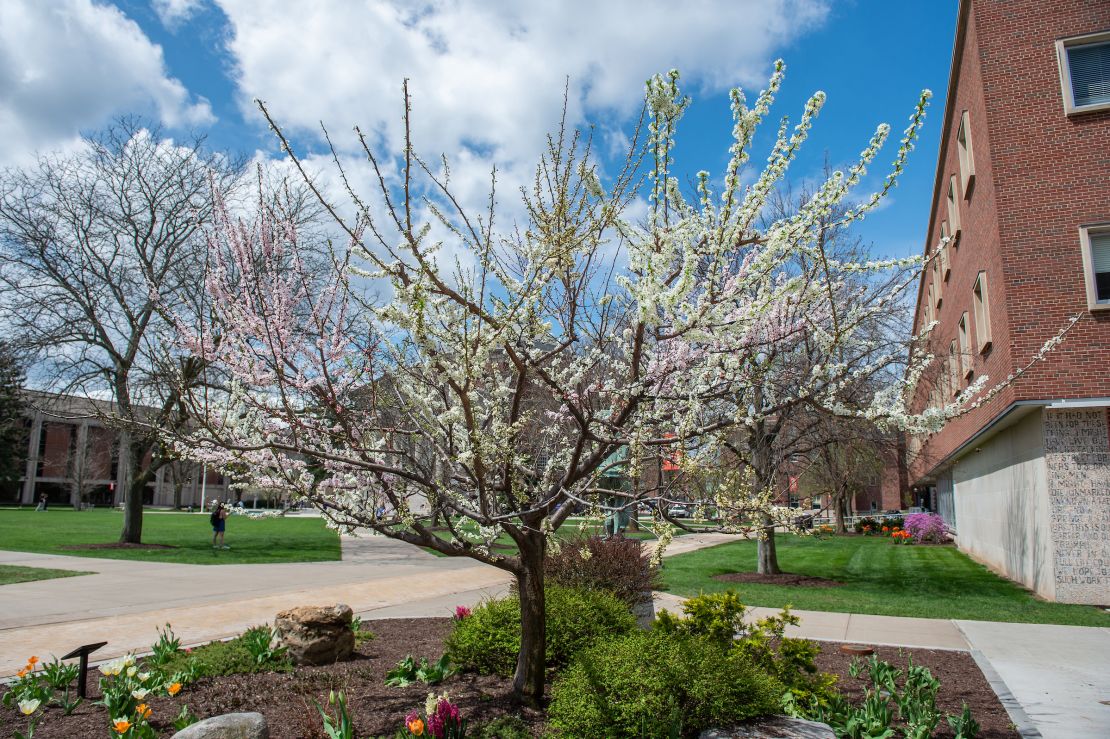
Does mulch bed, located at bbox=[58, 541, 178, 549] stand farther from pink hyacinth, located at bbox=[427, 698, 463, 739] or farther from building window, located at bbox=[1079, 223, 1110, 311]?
building window, located at bbox=[1079, 223, 1110, 311]

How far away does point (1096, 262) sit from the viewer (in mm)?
11219

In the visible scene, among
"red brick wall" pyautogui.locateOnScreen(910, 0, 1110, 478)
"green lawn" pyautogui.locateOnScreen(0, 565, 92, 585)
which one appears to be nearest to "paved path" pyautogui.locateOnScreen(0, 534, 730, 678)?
"green lawn" pyautogui.locateOnScreen(0, 565, 92, 585)

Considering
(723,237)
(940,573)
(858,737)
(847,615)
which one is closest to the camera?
(723,237)

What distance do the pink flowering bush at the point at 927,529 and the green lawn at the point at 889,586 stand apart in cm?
351

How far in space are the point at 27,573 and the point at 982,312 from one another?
1952 cm

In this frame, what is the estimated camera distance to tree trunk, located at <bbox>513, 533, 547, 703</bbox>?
4949mm

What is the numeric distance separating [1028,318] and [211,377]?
19.7m

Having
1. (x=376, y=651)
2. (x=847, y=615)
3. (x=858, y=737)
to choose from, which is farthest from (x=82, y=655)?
(x=847, y=615)

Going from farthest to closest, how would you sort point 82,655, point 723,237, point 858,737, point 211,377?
1. point 211,377
2. point 82,655
3. point 858,737
4. point 723,237

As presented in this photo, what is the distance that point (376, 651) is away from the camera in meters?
6.94

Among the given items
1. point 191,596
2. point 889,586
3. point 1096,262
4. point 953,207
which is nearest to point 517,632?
point 191,596

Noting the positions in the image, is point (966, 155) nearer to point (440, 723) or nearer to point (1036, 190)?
point (1036, 190)

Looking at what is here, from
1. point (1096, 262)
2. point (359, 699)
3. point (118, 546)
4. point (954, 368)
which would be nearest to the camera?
point (359, 699)

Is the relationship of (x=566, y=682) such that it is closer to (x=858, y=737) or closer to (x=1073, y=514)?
(x=858, y=737)
